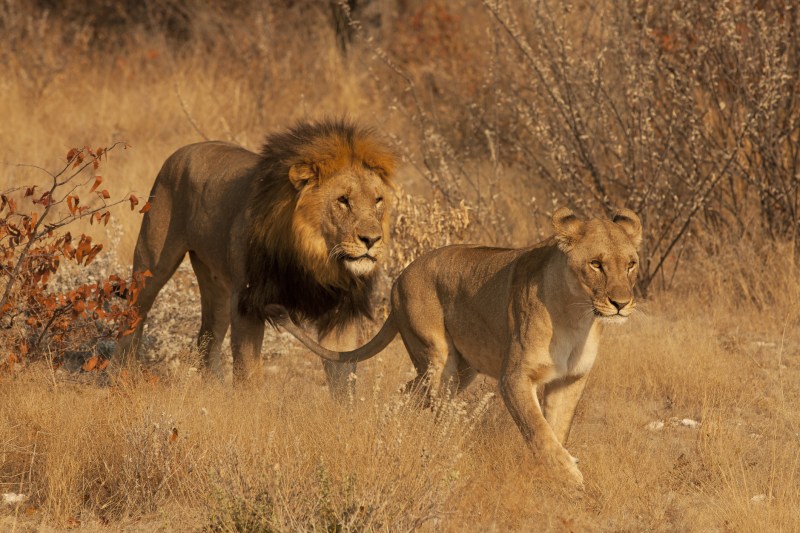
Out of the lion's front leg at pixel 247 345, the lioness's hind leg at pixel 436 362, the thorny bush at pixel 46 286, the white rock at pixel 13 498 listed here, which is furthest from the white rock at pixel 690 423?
the white rock at pixel 13 498

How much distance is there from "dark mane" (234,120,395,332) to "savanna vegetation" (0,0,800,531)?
40 centimetres

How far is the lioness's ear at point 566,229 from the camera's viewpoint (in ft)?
15.3

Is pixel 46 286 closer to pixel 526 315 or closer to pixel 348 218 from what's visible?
pixel 348 218

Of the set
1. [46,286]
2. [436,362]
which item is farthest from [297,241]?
[46,286]

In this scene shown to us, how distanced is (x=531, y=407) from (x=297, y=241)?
1.46m

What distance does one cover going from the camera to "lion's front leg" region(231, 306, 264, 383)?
579cm

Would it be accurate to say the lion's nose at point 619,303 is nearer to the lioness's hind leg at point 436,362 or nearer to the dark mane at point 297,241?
the lioness's hind leg at point 436,362

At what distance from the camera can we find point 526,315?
15.7ft

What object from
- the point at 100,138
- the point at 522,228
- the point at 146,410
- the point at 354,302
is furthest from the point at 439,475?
the point at 100,138

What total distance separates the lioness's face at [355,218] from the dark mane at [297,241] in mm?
74

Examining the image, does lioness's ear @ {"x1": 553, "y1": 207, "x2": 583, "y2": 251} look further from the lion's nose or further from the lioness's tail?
the lioness's tail

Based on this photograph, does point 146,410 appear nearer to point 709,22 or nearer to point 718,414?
point 718,414

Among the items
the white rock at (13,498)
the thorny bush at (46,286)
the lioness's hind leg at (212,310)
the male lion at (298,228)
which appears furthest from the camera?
the lioness's hind leg at (212,310)

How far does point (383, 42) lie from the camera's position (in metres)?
14.2
